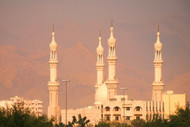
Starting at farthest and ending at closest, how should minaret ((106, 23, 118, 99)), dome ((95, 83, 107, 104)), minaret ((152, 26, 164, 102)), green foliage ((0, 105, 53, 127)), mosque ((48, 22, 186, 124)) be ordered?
dome ((95, 83, 107, 104)) < minaret ((106, 23, 118, 99)) < minaret ((152, 26, 164, 102)) < mosque ((48, 22, 186, 124)) < green foliage ((0, 105, 53, 127))

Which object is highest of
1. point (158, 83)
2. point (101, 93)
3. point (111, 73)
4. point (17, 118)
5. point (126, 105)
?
point (111, 73)

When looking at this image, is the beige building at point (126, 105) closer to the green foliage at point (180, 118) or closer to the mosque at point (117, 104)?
the mosque at point (117, 104)

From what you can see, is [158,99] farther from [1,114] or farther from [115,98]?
[1,114]

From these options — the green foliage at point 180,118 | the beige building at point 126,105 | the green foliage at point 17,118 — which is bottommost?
the green foliage at point 17,118

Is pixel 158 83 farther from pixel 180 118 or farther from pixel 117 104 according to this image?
pixel 180 118

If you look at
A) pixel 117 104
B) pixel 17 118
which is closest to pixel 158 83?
pixel 117 104

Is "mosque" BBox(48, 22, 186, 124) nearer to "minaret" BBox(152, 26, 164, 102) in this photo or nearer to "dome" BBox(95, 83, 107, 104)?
"minaret" BBox(152, 26, 164, 102)

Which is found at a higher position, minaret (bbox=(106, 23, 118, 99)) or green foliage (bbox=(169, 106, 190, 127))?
minaret (bbox=(106, 23, 118, 99))

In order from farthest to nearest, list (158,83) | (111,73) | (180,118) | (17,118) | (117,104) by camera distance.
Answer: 1. (111,73)
2. (117,104)
3. (158,83)
4. (180,118)
5. (17,118)

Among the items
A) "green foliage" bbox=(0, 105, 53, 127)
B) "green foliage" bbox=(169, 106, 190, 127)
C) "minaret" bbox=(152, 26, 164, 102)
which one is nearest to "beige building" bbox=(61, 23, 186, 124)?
"minaret" bbox=(152, 26, 164, 102)

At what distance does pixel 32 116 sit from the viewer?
47.7m

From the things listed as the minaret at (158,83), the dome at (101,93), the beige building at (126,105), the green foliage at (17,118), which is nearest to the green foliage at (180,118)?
the green foliage at (17,118)

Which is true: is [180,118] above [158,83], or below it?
below

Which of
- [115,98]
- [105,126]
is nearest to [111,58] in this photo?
[115,98]
